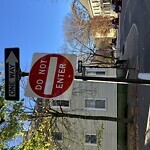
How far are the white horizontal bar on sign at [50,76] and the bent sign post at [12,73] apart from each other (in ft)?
2.13

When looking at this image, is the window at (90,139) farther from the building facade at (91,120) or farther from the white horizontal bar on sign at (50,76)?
the white horizontal bar on sign at (50,76)

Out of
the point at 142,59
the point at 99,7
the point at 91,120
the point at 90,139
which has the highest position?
the point at 99,7

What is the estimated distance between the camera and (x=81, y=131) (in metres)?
24.3

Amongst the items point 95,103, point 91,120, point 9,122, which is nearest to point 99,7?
point 95,103

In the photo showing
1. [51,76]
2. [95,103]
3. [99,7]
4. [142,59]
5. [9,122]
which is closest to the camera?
[51,76]

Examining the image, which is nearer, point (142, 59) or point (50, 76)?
point (50, 76)

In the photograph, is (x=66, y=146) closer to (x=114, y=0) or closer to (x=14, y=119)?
(x=14, y=119)

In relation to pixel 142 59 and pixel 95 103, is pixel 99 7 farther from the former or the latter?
pixel 142 59

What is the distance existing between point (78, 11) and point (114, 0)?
820 inches

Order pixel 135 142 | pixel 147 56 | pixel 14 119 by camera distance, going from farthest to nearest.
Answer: pixel 135 142
pixel 147 56
pixel 14 119

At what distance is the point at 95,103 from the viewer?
24.7 meters

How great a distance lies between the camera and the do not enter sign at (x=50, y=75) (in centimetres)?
754

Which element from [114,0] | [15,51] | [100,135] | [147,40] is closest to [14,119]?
[15,51]

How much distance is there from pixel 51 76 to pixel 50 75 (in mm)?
31
